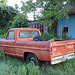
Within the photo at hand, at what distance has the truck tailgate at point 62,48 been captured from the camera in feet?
13.1

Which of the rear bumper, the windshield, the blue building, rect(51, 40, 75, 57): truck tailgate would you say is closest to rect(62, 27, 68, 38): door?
the blue building

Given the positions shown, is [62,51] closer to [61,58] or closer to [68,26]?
[61,58]

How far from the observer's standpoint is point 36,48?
4.28 m

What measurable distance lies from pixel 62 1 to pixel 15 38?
770 cm

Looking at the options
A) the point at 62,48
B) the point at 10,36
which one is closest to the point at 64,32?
the point at 10,36

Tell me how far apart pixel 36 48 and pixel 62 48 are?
3.40ft

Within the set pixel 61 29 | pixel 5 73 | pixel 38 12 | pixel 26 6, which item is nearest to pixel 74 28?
pixel 61 29

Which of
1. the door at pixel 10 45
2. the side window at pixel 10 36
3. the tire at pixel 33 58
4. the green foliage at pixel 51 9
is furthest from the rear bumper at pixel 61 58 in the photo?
the green foliage at pixel 51 9

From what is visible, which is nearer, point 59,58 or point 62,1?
point 59,58

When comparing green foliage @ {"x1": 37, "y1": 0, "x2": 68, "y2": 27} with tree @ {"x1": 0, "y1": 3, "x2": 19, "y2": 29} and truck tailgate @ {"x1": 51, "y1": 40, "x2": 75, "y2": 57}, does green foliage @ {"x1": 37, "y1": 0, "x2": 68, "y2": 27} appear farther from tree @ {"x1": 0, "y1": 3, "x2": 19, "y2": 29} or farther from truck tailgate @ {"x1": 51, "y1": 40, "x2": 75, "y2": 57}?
tree @ {"x1": 0, "y1": 3, "x2": 19, "y2": 29}

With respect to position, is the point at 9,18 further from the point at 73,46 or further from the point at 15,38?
the point at 73,46

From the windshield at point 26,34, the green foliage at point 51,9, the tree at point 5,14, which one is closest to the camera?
the windshield at point 26,34

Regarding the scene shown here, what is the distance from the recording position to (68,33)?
13.1 metres

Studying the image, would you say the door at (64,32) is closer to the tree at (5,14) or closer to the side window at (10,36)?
the side window at (10,36)
